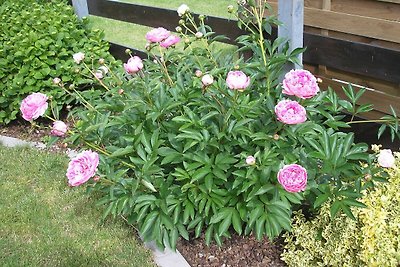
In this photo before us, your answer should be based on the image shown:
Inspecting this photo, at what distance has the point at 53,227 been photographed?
122 inches

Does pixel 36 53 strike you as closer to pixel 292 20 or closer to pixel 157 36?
pixel 157 36

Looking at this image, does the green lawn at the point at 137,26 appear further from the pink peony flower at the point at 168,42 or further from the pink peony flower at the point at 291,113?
the pink peony flower at the point at 291,113

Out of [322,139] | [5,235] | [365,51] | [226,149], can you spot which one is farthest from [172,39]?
[5,235]

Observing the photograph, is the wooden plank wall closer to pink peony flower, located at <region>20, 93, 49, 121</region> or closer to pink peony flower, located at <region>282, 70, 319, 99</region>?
pink peony flower, located at <region>282, 70, 319, 99</region>

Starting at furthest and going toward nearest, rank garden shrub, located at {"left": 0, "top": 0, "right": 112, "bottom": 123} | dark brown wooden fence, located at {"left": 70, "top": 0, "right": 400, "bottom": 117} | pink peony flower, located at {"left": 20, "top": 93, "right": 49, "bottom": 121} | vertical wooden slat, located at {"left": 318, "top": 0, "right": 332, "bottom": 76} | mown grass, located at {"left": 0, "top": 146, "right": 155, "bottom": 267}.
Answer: garden shrub, located at {"left": 0, "top": 0, "right": 112, "bottom": 123} < vertical wooden slat, located at {"left": 318, "top": 0, "right": 332, "bottom": 76} < dark brown wooden fence, located at {"left": 70, "top": 0, "right": 400, "bottom": 117} < mown grass, located at {"left": 0, "top": 146, "right": 155, "bottom": 267} < pink peony flower, located at {"left": 20, "top": 93, "right": 49, "bottom": 121}

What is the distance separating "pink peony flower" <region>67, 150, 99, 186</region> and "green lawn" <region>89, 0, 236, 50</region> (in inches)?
186

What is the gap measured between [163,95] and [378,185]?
114 centimetres

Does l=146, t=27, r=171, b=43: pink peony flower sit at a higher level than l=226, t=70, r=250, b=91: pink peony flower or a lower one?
higher

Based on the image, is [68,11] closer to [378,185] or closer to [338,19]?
[338,19]

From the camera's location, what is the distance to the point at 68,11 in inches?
196

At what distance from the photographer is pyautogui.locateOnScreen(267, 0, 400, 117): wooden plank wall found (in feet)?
10.1

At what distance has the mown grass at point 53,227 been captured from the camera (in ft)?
9.22

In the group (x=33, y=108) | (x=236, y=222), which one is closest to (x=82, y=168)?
(x=33, y=108)

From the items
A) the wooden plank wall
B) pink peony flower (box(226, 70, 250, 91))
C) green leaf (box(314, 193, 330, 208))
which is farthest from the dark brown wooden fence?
pink peony flower (box(226, 70, 250, 91))
